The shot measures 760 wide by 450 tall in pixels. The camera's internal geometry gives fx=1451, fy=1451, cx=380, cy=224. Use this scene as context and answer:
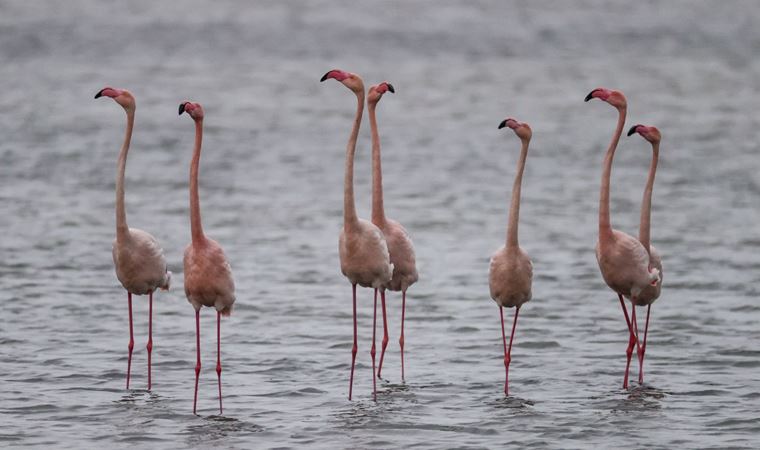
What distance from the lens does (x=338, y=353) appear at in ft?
38.1

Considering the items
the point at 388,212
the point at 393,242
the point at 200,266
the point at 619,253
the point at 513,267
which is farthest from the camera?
the point at 388,212

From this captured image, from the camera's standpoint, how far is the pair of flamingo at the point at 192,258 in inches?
376

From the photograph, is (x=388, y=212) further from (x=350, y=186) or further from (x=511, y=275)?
(x=350, y=186)

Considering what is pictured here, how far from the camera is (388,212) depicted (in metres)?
18.3

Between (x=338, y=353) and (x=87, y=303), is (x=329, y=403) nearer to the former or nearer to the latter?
(x=338, y=353)

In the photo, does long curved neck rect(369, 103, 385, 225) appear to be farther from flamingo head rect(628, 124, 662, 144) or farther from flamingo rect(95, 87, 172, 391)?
flamingo head rect(628, 124, 662, 144)

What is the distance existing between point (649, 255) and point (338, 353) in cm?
271

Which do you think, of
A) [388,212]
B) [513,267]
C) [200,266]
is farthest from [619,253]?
[388,212]

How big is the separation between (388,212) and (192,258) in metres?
8.85

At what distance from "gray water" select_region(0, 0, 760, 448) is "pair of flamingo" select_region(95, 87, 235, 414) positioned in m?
0.78

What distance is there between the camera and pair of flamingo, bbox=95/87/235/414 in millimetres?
9555

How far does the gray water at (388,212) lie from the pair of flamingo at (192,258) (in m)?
0.78

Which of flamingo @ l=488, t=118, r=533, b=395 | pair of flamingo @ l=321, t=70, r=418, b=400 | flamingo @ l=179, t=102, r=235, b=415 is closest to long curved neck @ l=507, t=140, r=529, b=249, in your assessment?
flamingo @ l=488, t=118, r=533, b=395

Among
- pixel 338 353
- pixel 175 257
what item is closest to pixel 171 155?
pixel 175 257
